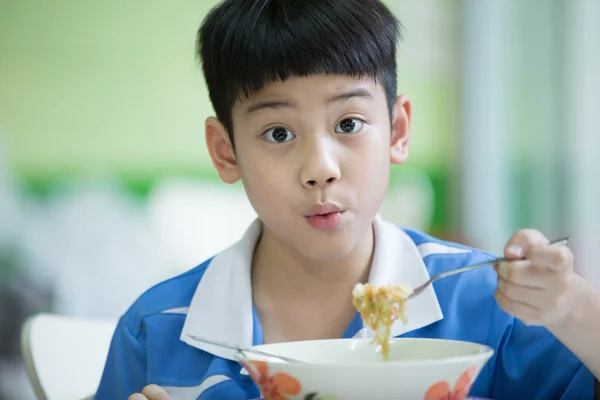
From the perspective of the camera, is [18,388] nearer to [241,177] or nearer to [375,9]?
[241,177]

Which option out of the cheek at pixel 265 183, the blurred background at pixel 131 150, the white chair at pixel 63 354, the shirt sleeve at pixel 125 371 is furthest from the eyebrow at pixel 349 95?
the blurred background at pixel 131 150

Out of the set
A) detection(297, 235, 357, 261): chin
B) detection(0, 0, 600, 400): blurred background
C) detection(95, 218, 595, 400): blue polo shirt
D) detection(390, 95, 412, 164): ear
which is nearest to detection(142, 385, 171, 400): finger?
detection(95, 218, 595, 400): blue polo shirt

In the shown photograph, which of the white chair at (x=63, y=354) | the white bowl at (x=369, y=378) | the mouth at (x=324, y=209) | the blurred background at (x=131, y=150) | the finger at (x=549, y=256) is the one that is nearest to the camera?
the white bowl at (x=369, y=378)

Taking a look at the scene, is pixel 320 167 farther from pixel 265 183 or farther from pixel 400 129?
pixel 400 129

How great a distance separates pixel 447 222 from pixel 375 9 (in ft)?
8.30

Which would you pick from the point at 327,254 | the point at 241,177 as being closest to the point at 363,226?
the point at 327,254

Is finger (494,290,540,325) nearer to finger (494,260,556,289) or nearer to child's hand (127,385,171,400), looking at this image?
finger (494,260,556,289)

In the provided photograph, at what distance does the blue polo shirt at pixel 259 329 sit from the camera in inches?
39.6

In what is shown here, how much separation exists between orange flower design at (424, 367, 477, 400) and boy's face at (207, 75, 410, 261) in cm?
35

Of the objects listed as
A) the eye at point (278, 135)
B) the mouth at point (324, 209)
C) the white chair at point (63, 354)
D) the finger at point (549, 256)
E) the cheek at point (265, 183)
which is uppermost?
the eye at point (278, 135)

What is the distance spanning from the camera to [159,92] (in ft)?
9.83

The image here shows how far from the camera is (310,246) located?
104 cm

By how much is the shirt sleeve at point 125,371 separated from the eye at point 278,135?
0.35 m

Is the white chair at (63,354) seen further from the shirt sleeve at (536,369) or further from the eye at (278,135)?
the shirt sleeve at (536,369)
